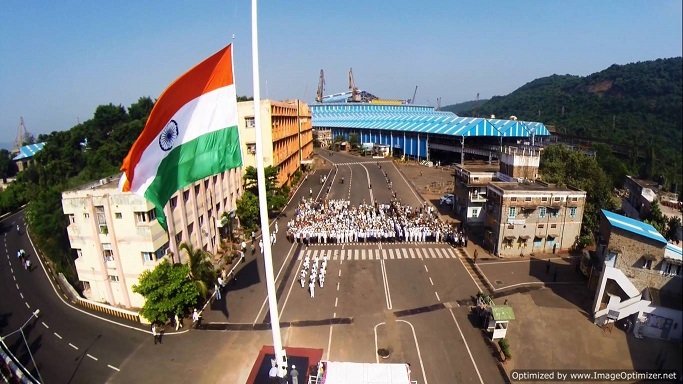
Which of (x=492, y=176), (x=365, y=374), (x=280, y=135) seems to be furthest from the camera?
(x=280, y=135)

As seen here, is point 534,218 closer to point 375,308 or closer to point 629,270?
point 629,270

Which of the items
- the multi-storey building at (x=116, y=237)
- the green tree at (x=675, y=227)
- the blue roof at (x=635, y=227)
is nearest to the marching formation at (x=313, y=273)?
the multi-storey building at (x=116, y=237)

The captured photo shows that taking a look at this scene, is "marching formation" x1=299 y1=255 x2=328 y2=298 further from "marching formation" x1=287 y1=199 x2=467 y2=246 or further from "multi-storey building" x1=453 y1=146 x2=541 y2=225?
"multi-storey building" x1=453 y1=146 x2=541 y2=225

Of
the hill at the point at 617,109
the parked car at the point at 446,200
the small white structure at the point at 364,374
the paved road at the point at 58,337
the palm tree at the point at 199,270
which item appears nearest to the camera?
the hill at the point at 617,109

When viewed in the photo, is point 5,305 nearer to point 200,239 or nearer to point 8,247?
point 200,239

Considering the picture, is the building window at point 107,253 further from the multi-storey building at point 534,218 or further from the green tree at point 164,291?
the multi-storey building at point 534,218

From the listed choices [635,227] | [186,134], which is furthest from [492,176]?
[186,134]

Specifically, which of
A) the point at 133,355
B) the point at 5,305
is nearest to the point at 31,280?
the point at 5,305
